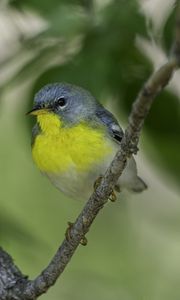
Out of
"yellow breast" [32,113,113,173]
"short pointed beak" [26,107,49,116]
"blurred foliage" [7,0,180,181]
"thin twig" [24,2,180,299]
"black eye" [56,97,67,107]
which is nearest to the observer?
"thin twig" [24,2,180,299]

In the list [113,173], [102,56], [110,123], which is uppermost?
[110,123]

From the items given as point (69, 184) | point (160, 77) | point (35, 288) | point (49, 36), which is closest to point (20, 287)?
point (35, 288)

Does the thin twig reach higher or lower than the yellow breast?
lower

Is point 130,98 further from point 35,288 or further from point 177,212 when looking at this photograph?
point 177,212

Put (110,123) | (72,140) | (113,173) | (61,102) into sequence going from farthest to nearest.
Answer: (61,102) < (110,123) < (72,140) < (113,173)

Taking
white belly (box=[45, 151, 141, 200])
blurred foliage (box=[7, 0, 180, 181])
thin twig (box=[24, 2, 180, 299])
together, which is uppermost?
white belly (box=[45, 151, 141, 200])

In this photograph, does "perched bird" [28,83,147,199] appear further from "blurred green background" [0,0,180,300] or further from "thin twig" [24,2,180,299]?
"thin twig" [24,2,180,299]

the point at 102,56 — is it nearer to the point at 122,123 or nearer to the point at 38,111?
the point at 122,123

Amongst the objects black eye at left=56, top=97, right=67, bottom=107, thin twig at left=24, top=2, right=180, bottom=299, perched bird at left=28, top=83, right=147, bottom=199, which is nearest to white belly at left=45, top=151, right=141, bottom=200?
perched bird at left=28, top=83, right=147, bottom=199

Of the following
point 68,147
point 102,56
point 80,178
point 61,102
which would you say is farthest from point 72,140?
point 102,56
